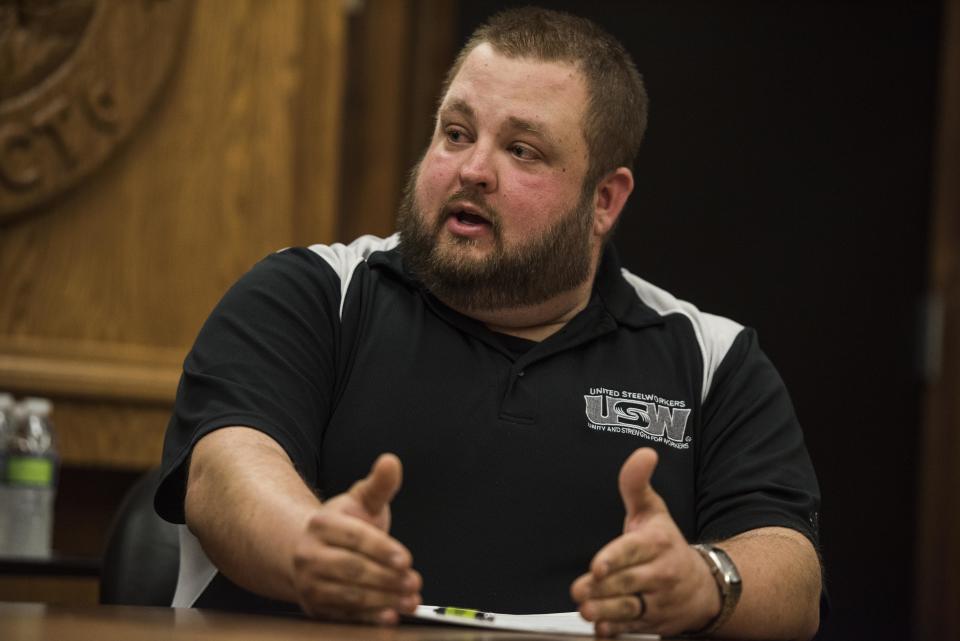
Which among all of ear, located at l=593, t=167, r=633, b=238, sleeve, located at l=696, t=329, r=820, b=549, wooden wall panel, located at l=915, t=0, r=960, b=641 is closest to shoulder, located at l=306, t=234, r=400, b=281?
ear, located at l=593, t=167, r=633, b=238

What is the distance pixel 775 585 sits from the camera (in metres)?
1.41

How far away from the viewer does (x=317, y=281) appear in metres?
1.64

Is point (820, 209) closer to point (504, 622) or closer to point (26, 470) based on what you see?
point (26, 470)

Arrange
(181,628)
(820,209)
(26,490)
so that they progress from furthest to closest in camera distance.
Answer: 1. (820,209)
2. (26,490)
3. (181,628)

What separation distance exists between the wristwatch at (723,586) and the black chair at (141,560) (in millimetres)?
661

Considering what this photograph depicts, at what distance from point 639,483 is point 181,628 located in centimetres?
45

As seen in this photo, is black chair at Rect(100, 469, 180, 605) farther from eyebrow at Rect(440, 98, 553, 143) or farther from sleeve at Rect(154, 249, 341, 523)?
eyebrow at Rect(440, 98, 553, 143)

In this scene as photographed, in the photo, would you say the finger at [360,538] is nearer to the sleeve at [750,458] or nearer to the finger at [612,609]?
the finger at [612,609]

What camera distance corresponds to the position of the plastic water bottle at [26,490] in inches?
93.4

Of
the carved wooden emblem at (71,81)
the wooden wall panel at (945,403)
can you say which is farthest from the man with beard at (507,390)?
the wooden wall panel at (945,403)

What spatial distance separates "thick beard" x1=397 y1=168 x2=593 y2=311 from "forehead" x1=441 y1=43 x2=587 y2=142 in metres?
0.12

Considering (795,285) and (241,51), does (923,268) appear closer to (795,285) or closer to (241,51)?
(795,285)

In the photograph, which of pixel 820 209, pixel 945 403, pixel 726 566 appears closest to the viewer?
pixel 726 566

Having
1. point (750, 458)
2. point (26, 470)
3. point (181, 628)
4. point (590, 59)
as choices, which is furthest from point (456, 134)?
point (26, 470)
